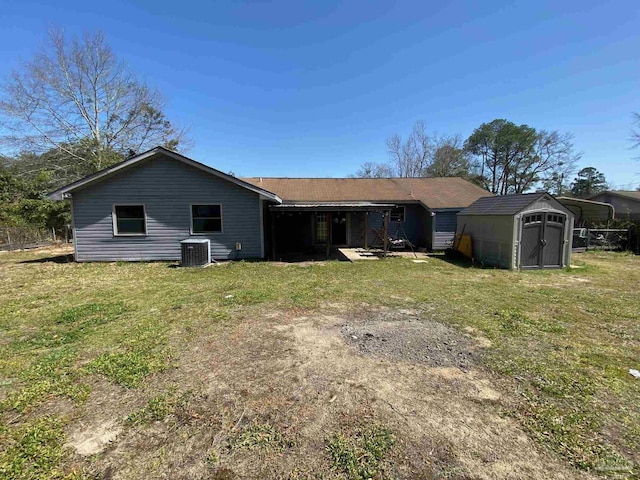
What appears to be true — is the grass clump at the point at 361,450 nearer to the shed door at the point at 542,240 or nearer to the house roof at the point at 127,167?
the house roof at the point at 127,167

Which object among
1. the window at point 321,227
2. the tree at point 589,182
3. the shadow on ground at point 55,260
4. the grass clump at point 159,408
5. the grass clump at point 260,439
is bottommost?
the grass clump at point 260,439

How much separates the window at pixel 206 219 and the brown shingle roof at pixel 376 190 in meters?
4.21

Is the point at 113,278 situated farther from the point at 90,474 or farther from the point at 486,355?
the point at 486,355

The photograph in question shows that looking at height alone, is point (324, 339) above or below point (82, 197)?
below

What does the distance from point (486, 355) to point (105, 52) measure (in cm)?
2752

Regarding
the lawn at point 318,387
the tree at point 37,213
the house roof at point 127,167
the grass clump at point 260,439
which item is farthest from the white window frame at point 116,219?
the grass clump at point 260,439

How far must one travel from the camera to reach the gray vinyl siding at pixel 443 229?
13.9 meters

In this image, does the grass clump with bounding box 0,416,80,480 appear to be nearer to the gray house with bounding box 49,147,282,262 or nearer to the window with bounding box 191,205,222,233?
the gray house with bounding box 49,147,282,262

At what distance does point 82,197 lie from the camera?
1028 centimetres

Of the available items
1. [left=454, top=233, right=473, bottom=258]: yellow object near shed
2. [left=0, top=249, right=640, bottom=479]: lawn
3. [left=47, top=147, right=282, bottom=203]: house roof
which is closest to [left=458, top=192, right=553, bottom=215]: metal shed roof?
[left=454, top=233, right=473, bottom=258]: yellow object near shed

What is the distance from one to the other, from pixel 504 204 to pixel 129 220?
13414 millimetres

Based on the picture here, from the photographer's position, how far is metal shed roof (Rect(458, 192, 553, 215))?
30.8ft

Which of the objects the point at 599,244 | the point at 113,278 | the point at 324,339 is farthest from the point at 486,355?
the point at 599,244

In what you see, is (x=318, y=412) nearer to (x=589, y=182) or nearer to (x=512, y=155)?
(x=512, y=155)
